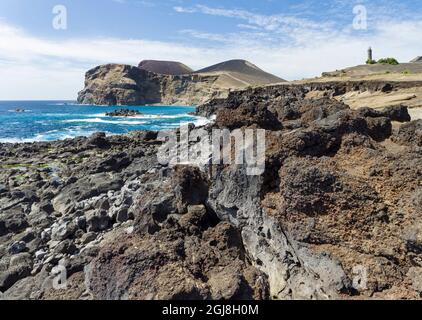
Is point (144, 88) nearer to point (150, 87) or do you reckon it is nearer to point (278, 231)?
point (150, 87)

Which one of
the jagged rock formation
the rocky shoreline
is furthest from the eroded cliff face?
the rocky shoreline

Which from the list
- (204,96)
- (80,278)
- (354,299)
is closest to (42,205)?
(80,278)

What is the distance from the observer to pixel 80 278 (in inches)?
258

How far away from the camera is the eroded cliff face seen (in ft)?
573

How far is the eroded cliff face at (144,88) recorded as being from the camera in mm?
174625

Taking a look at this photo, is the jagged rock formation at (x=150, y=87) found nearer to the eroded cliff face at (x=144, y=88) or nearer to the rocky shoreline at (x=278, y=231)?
the eroded cliff face at (x=144, y=88)

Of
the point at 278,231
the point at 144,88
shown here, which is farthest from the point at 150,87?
the point at 278,231

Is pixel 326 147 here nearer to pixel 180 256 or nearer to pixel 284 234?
pixel 284 234

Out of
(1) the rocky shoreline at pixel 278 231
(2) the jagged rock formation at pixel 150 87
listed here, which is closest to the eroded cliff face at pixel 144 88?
(2) the jagged rock formation at pixel 150 87

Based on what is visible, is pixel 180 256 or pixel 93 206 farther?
pixel 93 206

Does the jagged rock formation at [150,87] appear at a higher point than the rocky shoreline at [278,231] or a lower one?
higher

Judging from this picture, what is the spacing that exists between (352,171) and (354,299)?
259 centimetres

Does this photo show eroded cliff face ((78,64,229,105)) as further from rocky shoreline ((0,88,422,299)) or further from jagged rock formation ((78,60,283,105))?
rocky shoreline ((0,88,422,299))
